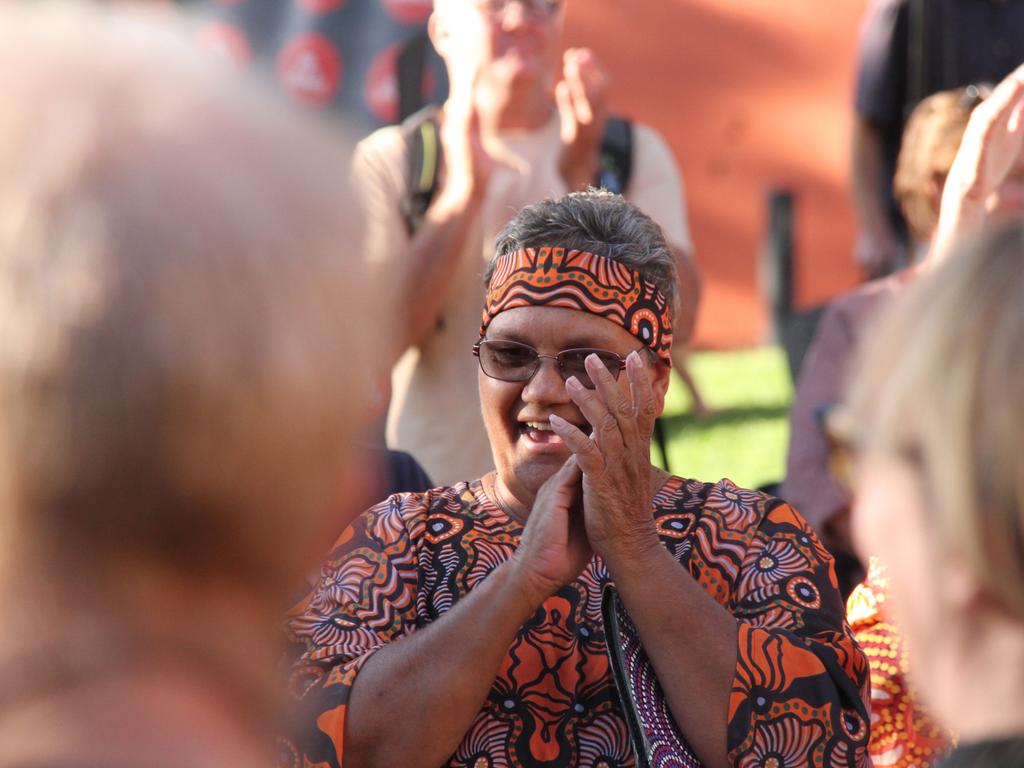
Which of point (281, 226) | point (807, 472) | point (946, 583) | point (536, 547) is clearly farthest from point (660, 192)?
point (281, 226)

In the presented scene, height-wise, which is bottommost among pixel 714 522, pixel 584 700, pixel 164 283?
pixel 584 700

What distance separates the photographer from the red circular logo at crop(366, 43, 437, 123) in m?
5.53

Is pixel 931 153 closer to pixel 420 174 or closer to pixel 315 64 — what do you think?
pixel 420 174

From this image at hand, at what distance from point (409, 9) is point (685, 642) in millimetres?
3727

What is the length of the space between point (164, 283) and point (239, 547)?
0.21m

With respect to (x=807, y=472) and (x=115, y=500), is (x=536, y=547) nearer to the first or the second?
(x=115, y=500)

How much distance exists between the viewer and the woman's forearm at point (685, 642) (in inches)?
93.1

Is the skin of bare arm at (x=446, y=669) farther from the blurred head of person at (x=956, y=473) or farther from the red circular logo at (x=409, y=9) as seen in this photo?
the red circular logo at (x=409, y=9)

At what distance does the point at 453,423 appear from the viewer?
3875 mm

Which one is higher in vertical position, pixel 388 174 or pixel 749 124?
pixel 749 124

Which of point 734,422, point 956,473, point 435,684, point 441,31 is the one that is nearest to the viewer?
point 956,473

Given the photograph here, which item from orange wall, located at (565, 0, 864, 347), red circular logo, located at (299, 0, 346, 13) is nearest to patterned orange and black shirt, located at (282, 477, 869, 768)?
red circular logo, located at (299, 0, 346, 13)

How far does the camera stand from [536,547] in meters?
2.45

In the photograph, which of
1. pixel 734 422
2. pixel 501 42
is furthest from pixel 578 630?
pixel 734 422
